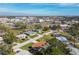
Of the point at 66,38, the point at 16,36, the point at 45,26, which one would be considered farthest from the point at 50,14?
the point at 16,36

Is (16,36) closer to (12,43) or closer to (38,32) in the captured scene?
(12,43)

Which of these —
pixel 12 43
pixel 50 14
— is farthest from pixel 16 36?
pixel 50 14

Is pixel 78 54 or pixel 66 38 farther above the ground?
pixel 66 38

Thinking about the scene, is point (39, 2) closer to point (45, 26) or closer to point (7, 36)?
point (45, 26)

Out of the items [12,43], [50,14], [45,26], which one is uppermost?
[50,14]

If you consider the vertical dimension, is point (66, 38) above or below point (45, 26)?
below
